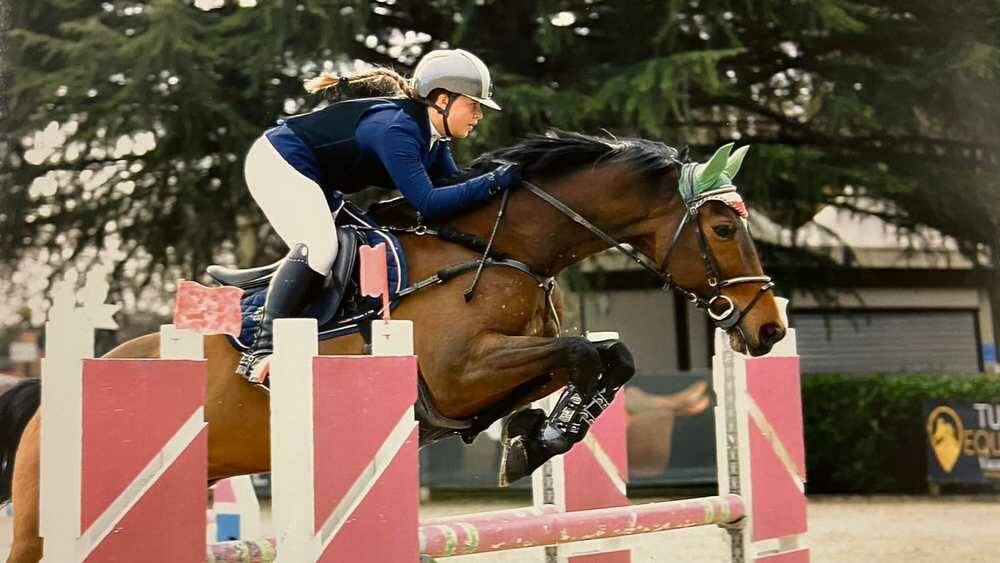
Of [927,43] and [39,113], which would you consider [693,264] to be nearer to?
[39,113]

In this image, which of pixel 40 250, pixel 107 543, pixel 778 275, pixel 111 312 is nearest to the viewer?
pixel 107 543

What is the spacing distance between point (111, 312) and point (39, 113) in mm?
8376

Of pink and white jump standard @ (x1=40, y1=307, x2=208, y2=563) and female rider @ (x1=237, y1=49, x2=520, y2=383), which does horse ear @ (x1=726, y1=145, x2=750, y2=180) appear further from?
pink and white jump standard @ (x1=40, y1=307, x2=208, y2=563)

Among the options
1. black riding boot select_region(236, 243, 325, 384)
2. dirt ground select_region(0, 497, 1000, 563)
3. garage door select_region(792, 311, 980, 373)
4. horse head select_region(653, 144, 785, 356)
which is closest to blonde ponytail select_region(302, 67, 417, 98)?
black riding boot select_region(236, 243, 325, 384)

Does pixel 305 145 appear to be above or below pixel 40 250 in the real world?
below

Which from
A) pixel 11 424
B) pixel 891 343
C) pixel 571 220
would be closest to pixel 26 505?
pixel 11 424

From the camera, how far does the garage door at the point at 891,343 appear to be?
1577 centimetres

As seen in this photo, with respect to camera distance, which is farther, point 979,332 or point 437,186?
point 979,332

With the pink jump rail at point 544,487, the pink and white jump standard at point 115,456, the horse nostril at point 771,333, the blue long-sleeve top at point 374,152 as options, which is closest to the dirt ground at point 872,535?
the pink jump rail at point 544,487

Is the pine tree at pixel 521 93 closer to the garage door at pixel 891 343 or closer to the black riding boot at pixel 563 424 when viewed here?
the garage door at pixel 891 343

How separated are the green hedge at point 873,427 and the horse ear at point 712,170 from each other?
27.6ft

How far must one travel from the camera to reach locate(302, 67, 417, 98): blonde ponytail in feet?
11.1

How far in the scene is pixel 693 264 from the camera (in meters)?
3.27

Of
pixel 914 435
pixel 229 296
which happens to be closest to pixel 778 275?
pixel 914 435
